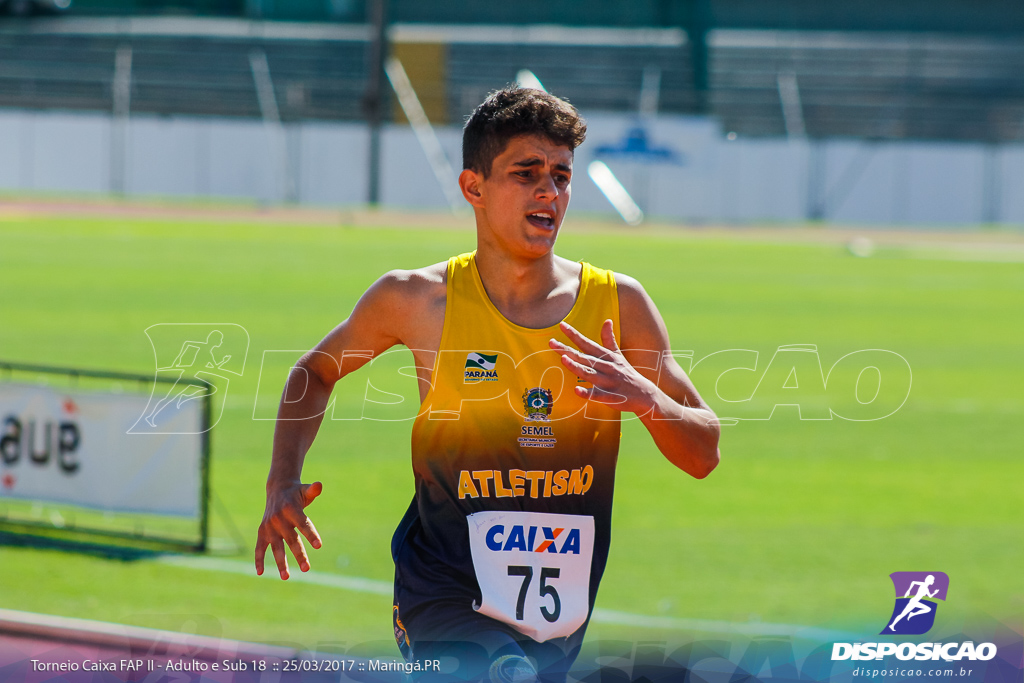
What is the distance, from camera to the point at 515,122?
9.40 feet

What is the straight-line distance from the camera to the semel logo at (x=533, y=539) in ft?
9.58

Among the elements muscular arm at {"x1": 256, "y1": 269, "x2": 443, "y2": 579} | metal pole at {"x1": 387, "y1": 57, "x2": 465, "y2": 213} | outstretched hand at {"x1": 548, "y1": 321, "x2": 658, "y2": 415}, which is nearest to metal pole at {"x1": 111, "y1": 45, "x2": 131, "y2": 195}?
metal pole at {"x1": 387, "y1": 57, "x2": 465, "y2": 213}

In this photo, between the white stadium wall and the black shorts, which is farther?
the white stadium wall

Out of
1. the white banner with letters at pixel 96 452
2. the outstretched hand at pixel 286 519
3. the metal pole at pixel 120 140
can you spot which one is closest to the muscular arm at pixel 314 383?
the outstretched hand at pixel 286 519

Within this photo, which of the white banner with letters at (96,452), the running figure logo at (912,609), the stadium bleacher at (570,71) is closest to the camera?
the running figure logo at (912,609)

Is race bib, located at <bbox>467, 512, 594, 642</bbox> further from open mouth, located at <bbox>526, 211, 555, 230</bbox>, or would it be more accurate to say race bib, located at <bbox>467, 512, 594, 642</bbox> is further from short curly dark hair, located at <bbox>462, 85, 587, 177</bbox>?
short curly dark hair, located at <bbox>462, 85, 587, 177</bbox>

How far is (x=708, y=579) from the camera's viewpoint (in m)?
5.90

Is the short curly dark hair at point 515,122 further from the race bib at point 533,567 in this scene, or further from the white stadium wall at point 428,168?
the white stadium wall at point 428,168

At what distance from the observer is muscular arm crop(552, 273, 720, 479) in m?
2.71

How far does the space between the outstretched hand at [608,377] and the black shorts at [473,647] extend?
2.10 ft

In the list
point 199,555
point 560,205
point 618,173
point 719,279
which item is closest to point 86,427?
point 199,555

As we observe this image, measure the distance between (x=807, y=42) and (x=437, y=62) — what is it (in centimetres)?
1386

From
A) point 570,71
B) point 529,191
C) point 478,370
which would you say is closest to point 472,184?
point 529,191

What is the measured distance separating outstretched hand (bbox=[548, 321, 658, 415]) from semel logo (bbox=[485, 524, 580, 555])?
1.36 ft
